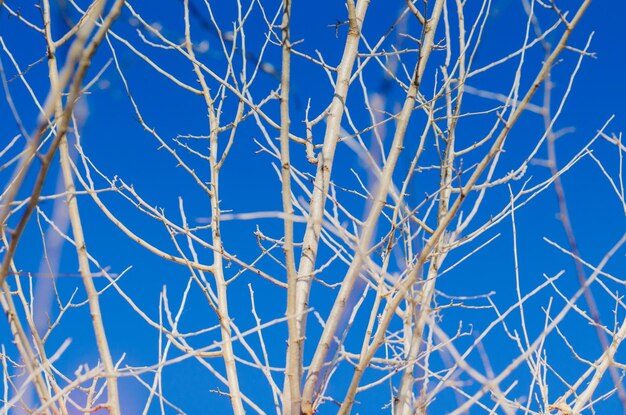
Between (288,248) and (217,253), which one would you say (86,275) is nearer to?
(288,248)

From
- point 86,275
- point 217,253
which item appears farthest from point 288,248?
point 217,253

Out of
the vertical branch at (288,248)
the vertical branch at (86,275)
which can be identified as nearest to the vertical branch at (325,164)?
the vertical branch at (288,248)

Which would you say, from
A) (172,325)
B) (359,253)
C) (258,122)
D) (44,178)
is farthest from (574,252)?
(172,325)

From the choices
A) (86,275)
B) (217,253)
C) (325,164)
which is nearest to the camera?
(86,275)

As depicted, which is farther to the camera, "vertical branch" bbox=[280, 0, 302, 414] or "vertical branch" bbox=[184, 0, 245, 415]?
"vertical branch" bbox=[184, 0, 245, 415]

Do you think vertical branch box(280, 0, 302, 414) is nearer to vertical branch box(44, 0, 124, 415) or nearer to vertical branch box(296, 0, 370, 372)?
vertical branch box(296, 0, 370, 372)

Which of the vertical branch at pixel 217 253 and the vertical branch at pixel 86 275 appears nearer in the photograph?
the vertical branch at pixel 86 275

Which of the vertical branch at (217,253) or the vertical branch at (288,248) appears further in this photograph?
the vertical branch at (217,253)

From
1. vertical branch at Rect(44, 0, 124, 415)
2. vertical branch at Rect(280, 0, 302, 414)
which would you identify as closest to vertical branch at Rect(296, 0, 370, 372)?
vertical branch at Rect(280, 0, 302, 414)

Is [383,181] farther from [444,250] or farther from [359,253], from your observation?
[444,250]

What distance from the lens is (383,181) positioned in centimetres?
169

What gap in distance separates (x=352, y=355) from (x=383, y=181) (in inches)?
21.6

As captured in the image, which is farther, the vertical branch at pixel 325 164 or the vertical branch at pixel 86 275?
the vertical branch at pixel 325 164

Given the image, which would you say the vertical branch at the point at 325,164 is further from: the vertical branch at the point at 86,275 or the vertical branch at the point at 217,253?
the vertical branch at the point at 86,275
